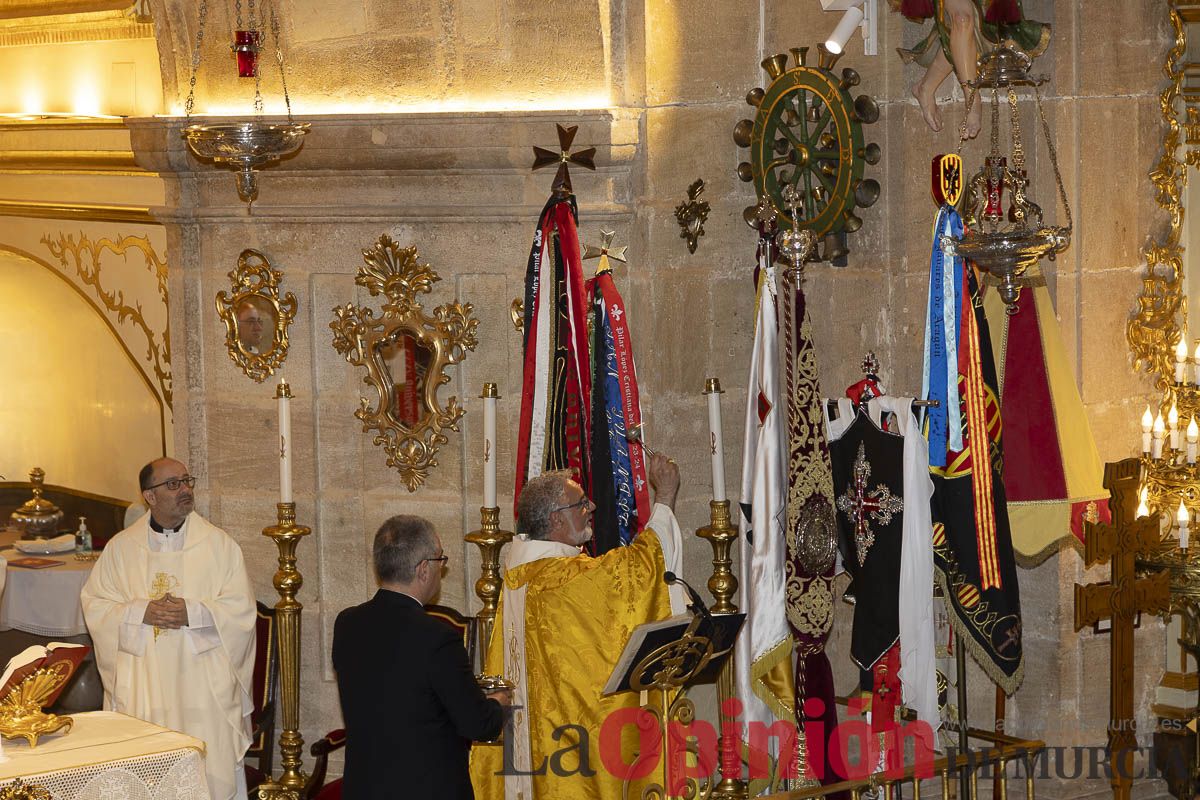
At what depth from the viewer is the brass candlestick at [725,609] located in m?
5.97

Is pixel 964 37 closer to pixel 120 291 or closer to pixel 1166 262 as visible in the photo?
pixel 1166 262

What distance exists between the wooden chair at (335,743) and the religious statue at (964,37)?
270 centimetres

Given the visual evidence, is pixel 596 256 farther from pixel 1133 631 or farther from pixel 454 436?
pixel 1133 631

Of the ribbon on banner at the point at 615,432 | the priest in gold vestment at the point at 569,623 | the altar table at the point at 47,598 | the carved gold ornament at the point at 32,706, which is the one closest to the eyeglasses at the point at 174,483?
the carved gold ornament at the point at 32,706

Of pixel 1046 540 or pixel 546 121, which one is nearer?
pixel 1046 540

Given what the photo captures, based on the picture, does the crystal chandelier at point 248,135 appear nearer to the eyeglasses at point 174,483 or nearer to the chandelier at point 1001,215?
the eyeglasses at point 174,483

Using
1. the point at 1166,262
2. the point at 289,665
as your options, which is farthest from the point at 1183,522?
the point at 289,665

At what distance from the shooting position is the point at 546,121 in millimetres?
6570

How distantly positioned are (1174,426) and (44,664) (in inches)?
157

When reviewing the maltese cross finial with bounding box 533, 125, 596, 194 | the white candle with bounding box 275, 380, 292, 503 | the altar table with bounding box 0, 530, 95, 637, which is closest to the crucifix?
the maltese cross finial with bounding box 533, 125, 596, 194

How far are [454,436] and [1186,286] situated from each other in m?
3.07

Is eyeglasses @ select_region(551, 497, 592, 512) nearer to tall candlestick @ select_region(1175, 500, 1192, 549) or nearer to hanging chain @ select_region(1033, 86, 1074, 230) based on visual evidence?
hanging chain @ select_region(1033, 86, 1074, 230)

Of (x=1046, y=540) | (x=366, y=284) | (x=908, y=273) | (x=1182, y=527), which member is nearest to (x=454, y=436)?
(x=366, y=284)

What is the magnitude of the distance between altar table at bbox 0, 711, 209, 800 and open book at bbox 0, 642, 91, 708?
0.54 ft
